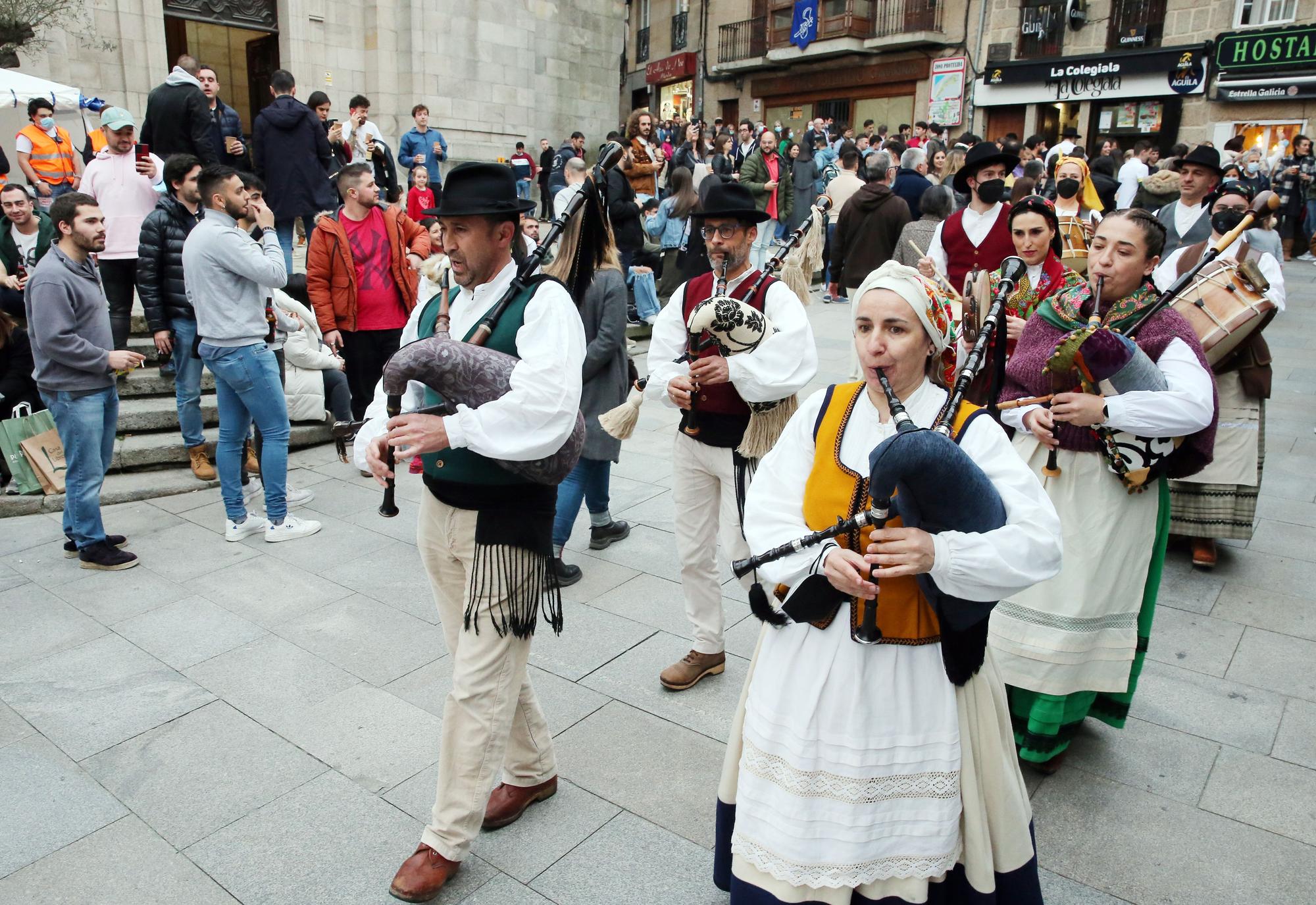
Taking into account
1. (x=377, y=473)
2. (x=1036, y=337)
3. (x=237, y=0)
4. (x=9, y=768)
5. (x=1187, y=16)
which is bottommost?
(x=9, y=768)

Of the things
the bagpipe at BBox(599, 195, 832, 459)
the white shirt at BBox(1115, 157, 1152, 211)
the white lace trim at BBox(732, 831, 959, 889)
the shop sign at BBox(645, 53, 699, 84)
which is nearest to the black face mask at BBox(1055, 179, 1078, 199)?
the bagpipe at BBox(599, 195, 832, 459)

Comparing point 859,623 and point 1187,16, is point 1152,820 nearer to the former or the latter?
point 859,623

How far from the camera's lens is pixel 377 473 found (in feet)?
8.57

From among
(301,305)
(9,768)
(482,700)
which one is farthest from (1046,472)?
(301,305)

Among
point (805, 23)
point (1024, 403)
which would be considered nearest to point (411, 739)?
point (1024, 403)

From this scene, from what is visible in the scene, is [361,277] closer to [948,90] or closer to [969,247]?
[969,247]

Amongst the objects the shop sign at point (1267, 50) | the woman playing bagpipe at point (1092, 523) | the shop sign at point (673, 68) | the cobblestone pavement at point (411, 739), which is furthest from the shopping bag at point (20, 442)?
the shop sign at point (673, 68)

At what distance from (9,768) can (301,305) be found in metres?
4.57

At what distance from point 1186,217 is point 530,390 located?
18.3 feet

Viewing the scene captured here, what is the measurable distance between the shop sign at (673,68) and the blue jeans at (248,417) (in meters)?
30.6

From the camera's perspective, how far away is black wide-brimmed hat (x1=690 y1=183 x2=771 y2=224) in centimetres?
364

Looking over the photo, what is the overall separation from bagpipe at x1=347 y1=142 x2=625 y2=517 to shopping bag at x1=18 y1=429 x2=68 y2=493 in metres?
4.66

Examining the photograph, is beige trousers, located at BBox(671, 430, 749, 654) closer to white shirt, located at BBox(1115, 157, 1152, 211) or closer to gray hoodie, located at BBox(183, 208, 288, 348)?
gray hoodie, located at BBox(183, 208, 288, 348)

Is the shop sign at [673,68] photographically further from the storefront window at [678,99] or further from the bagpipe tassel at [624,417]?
the bagpipe tassel at [624,417]
